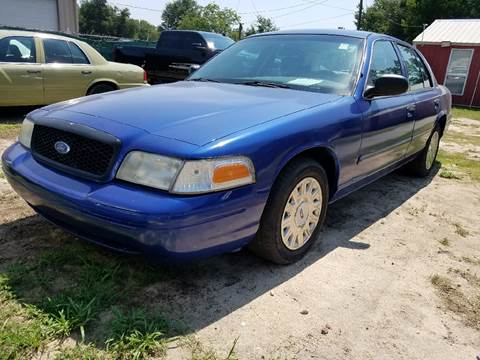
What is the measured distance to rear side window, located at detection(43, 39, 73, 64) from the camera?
698cm

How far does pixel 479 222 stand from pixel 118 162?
11.6 ft

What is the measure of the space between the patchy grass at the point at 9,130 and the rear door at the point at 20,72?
40 cm

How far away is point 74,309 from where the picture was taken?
2273 millimetres

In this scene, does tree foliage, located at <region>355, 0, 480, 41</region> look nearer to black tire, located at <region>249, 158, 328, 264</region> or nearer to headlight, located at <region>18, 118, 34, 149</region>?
black tire, located at <region>249, 158, 328, 264</region>

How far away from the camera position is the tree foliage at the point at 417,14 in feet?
145

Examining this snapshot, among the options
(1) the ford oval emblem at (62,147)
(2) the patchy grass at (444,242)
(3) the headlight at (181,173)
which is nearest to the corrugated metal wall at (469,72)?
(2) the patchy grass at (444,242)

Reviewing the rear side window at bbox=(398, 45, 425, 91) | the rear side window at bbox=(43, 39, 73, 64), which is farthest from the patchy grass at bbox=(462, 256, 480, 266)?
the rear side window at bbox=(43, 39, 73, 64)

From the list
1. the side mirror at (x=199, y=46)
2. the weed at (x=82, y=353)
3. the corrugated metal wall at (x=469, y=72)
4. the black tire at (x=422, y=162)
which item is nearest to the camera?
the weed at (x=82, y=353)

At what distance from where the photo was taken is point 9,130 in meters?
6.27

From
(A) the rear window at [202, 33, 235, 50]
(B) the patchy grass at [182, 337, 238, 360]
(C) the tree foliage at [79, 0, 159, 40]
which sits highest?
(C) the tree foliage at [79, 0, 159, 40]

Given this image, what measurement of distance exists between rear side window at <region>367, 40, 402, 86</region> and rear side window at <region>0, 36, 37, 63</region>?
5.42 meters

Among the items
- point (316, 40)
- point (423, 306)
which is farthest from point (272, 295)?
point (316, 40)

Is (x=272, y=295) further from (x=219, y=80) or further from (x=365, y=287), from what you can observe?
(x=219, y=80)

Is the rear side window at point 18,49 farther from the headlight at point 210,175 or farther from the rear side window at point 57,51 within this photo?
the headlight at point 210,175
